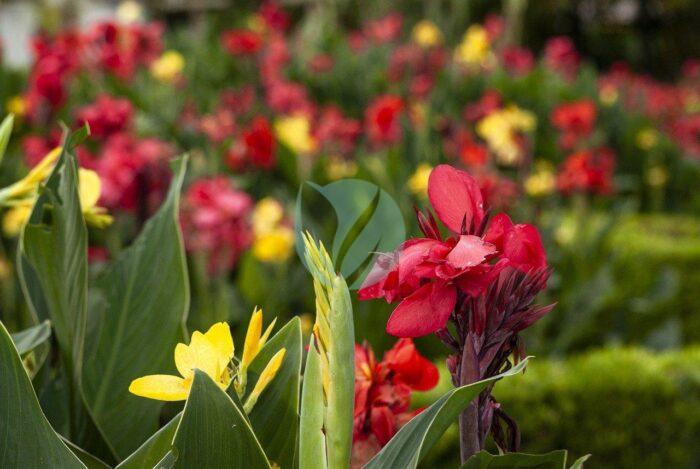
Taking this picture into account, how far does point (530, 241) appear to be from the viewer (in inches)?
25.5

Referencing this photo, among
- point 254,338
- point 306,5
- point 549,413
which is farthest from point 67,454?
point 306,5

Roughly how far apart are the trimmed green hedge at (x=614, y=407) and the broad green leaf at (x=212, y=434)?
1995 mm

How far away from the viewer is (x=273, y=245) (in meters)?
2.64

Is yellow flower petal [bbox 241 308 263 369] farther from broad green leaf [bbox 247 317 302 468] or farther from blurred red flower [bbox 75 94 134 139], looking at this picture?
blurred red flower [bbox 75 94 134 139]

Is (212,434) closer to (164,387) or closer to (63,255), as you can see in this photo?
(164,387)

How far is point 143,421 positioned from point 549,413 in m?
1.85

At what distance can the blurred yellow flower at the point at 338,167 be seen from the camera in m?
3.75

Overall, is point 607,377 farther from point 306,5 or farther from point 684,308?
point 306,5

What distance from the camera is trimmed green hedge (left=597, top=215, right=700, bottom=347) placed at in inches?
142

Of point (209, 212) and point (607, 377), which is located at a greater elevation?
point (209, 212)

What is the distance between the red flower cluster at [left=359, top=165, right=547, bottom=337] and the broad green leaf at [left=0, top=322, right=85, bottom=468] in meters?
0.21

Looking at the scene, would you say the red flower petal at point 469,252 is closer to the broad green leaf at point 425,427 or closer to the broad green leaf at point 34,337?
the broad green leaf at point 425,427

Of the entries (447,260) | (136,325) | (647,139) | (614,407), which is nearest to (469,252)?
(447,260)

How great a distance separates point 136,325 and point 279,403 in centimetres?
35
